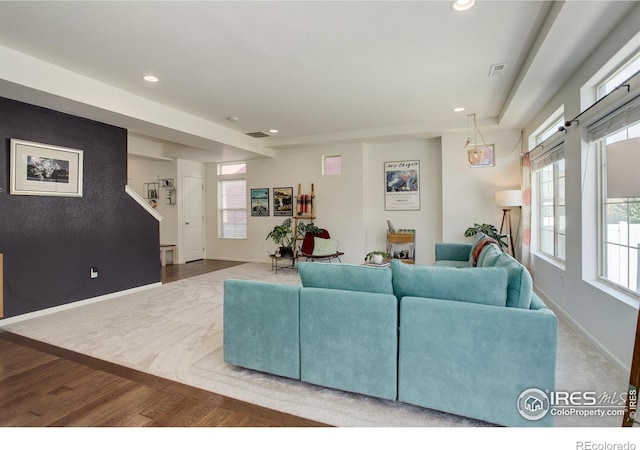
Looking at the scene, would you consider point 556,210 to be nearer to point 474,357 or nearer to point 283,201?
point 474,357

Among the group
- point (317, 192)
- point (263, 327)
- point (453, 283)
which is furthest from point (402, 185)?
point (263, 327)

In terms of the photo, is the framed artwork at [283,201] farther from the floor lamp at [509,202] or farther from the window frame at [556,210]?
the window frame at [556,210]

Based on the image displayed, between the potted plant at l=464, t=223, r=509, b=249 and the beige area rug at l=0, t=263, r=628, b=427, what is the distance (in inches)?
90.0

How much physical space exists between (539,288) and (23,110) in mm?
7041

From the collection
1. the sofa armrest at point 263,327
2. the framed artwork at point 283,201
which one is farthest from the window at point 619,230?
the framed artwork at point 283,201

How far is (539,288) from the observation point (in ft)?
15.3

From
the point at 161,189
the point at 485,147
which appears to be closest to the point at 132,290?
the point at 161,189

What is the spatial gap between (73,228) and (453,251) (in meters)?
5.23

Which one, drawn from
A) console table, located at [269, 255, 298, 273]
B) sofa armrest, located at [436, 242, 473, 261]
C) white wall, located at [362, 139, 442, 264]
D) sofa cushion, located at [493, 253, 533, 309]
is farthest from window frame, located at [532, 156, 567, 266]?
console table, located at [269, 255, 298, 273]

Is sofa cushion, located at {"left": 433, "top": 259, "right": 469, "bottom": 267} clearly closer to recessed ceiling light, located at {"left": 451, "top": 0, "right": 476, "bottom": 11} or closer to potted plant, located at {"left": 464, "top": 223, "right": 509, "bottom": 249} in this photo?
potted plant, located at {"left": 464, "top": 223, "right": 509, "bottom": 249}

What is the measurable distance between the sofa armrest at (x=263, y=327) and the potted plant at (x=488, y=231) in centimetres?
441

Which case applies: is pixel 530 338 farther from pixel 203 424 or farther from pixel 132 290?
pixel 132 290

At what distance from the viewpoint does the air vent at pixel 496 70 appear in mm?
3514

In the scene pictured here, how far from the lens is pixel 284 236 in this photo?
23.1 feet
